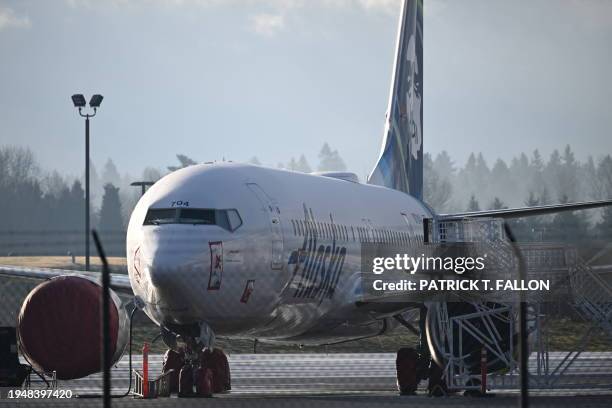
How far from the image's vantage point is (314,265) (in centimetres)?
2317

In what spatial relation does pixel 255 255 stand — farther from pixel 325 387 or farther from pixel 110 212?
pixel 110 212

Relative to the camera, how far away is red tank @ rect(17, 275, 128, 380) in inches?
875

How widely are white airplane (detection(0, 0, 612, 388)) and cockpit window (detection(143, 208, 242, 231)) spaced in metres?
0.02

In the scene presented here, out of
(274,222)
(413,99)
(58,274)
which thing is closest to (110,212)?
(413,99)

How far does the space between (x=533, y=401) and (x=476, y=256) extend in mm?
4355

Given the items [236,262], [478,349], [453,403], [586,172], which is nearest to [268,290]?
[236,262]

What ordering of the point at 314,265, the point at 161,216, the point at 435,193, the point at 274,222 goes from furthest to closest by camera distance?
the point at 435,193
the point at 314,265
the point at 274,222
the point at 161,216

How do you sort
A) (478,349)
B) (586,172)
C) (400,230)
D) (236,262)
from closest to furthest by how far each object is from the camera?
1. (236,262)
2. (478,349)
3. (400,230)
4. (586,172)

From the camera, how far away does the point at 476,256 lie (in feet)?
81.9

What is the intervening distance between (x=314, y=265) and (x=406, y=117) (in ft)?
51.4

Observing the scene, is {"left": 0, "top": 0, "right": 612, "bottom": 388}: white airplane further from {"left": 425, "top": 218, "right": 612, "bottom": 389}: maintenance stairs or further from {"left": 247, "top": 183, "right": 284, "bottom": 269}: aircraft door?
{"left": 425, "top": 218, "right": 612, "bottom": 389}: maintenance stairs

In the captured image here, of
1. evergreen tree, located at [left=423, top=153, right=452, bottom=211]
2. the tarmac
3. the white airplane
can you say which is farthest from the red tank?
evergreen tree, located at [left=423, top=153, right=452, bottom=211]

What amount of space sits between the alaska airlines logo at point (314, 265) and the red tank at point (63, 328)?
11.3 ft

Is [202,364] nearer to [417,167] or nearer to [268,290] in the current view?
[268,290]
